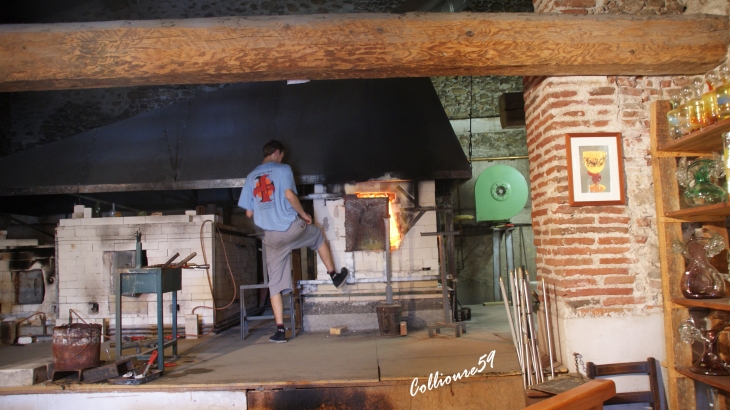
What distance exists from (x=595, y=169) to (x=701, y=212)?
31.1 inches

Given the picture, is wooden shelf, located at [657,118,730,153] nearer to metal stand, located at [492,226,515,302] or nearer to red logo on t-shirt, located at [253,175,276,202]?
red logo on t-shirt, located at [253,175,276,202]

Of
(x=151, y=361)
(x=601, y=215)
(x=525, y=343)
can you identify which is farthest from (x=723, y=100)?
(x=151, y=361)

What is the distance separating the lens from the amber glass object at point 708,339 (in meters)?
3.34

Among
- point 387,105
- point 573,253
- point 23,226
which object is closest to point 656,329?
point 573,253

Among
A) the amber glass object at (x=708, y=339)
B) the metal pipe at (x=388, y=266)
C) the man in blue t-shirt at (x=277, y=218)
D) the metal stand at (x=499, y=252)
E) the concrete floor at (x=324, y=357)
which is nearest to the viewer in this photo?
the amber glass object at (x=708, y=339)

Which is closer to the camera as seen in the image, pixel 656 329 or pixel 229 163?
pixel 656 329

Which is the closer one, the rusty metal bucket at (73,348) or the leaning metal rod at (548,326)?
the leaning metal rod at (548,326)

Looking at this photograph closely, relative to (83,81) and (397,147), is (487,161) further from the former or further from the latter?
(83,81)

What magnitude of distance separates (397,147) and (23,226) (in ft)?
18.6

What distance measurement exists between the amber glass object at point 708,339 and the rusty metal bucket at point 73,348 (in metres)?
4.41

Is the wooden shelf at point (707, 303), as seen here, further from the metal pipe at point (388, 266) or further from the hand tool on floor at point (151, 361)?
the hand tool on floor at point (151, 361)

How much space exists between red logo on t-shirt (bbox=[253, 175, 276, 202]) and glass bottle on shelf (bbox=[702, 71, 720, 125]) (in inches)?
146

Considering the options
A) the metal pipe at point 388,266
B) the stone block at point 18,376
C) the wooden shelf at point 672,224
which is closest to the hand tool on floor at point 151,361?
the stone block at point 18,376

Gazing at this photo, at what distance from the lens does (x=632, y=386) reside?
3.77 meters
